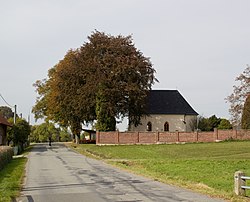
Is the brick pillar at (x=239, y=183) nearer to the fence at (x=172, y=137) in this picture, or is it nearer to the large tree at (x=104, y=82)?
the large tree at (x=104, y=82)

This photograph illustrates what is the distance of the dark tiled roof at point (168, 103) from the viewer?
83438 mm

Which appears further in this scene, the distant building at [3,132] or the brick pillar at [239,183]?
the distant building at [3,132]

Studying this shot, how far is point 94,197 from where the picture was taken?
50.5 feet

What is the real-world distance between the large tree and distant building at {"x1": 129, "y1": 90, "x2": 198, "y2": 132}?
45.8ft

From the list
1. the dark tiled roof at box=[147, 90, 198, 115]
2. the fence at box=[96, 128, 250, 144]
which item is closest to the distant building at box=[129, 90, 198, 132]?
the dark tiled roof at box=[147, 90, 198, 115]

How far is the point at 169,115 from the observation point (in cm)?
8338

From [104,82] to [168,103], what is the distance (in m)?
24.4

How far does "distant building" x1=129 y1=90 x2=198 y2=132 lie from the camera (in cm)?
8244

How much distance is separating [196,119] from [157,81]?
20.3 m

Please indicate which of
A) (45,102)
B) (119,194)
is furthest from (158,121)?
(119,194)

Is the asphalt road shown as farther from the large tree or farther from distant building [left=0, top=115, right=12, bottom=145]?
the large tree

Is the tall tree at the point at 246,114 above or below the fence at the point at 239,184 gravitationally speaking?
above

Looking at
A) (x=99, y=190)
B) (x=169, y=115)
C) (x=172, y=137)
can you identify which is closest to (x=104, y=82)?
(x=172, y=137)

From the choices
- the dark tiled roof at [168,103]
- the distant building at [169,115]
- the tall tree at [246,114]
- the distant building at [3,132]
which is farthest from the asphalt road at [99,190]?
the dark tiled roof at [168,103]
